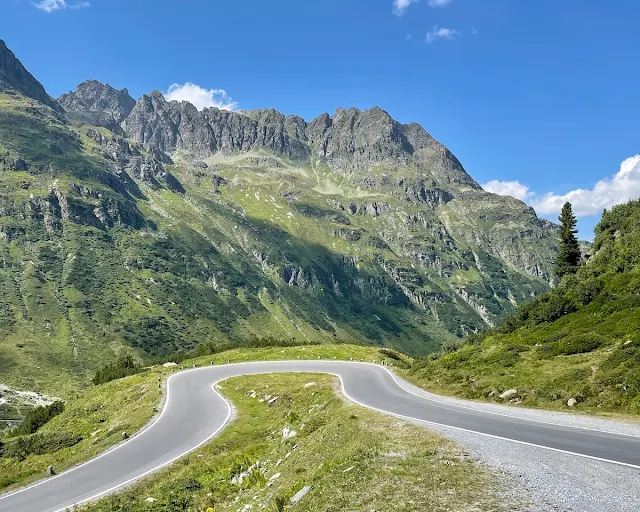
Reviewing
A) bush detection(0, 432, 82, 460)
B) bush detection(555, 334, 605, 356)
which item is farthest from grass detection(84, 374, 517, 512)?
bush detection(555, 334, 605, 356)

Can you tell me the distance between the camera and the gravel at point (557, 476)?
32.2 ft

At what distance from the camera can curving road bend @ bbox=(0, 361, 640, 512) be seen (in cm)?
1631

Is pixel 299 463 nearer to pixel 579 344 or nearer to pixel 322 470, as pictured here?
pixel 322 470

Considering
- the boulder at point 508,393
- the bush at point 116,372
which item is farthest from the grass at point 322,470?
the bush at point 116,372

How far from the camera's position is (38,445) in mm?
31094

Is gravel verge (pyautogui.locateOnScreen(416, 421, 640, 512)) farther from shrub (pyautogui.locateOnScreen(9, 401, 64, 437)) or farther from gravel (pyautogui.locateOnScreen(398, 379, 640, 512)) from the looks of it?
shrub (pyautogui.locateOnScreen(9, 401, 64, 437))

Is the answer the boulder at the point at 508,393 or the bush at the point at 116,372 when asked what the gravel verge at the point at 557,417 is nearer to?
the boulder at the point at 508,393

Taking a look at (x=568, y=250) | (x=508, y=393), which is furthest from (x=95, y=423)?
(x=568, y=250)

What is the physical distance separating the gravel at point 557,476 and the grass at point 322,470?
615 millimetres

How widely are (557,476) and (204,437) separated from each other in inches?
888

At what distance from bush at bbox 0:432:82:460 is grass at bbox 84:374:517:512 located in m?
13.0

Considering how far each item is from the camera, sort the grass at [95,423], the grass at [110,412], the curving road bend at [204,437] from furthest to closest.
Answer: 1. the grass at [110,412]
2. the grass at [95,423]
3. the curving road bend at [204,437]

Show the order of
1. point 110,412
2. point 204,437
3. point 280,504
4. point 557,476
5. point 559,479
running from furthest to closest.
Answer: point 110,412 → point 204,437 → point 280,504 → point 557,476 → point 559,479

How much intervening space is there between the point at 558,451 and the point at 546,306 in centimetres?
3424
